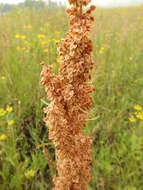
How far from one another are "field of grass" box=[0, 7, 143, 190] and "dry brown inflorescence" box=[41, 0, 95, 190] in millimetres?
183

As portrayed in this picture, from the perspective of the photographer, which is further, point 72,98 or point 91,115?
point 91,115

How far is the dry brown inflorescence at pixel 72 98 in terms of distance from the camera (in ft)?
4.39

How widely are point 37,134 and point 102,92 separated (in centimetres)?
105

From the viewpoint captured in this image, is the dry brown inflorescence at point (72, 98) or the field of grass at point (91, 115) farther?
the field of grass at point (91, 115)

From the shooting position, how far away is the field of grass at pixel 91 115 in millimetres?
2371

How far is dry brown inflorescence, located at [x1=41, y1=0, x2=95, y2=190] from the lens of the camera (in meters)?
1.34

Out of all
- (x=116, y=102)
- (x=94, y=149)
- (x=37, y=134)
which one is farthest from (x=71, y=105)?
(x=116, y=102)

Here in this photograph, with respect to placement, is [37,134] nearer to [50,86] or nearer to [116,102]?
[116,102]

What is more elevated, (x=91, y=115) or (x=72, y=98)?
(x=72, y=98)

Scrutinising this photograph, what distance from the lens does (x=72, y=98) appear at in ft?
4.76

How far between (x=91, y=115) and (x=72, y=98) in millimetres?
1042

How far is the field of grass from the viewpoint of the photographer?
7.78ft

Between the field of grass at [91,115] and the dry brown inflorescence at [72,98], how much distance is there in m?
0.18

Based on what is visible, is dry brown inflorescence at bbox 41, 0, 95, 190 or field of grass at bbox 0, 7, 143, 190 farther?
field of grass at bbox 0, 7, 143, 190
